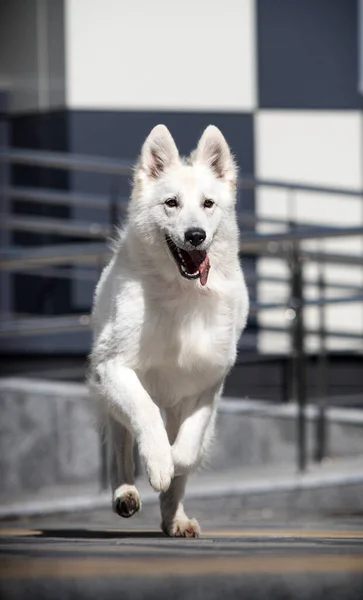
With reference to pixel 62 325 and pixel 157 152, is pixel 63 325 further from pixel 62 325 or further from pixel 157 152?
pixel 157 152

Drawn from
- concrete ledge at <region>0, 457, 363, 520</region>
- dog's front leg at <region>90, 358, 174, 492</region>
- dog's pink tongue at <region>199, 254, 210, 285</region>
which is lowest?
concrete ledge at <region>0, 457, 363, 520</region>

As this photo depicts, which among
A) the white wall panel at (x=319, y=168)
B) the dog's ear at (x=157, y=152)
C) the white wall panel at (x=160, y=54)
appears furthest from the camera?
the white wall panel at (x=319, y=168)

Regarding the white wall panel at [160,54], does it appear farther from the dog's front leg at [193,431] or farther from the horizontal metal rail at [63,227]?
the dog's front leg at [193,431]

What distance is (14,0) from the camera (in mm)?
7621

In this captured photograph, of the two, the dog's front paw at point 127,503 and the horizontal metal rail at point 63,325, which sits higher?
the horizontal metal rail at point 63,325

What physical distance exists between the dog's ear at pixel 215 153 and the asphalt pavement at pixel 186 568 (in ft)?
3.39

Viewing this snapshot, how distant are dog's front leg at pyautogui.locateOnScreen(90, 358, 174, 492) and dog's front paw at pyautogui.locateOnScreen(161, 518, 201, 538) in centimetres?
38

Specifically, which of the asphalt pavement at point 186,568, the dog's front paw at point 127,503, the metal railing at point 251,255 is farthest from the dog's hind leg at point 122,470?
the metal railing at point 251,255

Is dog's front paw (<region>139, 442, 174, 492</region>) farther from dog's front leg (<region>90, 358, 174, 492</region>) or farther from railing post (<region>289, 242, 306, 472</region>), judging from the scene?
railing post (<region>289, 242, 306, 472</region>)

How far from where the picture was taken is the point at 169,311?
3617 millimetres

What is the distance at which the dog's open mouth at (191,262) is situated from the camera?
3426 millimetres

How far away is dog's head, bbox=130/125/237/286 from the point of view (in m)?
3.36

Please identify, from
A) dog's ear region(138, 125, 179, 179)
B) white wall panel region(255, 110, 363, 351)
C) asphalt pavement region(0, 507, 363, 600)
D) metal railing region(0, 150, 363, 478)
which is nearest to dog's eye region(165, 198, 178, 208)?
dog's ear region(138, 125, 179, 179)

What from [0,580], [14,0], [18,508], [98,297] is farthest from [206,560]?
[14,0]
